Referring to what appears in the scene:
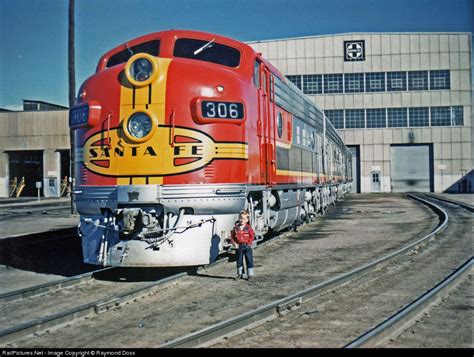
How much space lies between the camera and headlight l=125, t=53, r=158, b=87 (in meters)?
8.62

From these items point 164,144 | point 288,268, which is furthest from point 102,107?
point 288,268

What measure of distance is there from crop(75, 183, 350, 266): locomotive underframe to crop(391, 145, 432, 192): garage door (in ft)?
149

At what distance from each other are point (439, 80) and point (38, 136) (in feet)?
124

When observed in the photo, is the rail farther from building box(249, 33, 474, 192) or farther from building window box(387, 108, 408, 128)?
building window box(387, 108, 408, 128)

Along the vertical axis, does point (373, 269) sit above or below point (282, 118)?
below

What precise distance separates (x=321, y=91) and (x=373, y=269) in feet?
141

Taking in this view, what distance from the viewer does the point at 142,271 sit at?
33.6 ft

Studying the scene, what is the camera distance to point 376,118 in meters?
51.4

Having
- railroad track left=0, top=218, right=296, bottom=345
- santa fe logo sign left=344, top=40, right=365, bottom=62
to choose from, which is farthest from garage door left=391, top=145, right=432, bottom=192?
railroad track left=0, top=218, right=296, bottom=345

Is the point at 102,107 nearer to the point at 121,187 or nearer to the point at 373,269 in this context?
the point at 121,187

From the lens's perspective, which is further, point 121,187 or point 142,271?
point 142,271

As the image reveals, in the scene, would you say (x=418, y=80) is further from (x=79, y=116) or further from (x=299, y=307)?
(x=299, y=307)

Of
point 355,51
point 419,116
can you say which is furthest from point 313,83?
point 419,116

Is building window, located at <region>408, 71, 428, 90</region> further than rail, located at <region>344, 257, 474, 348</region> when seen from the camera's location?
Yes
